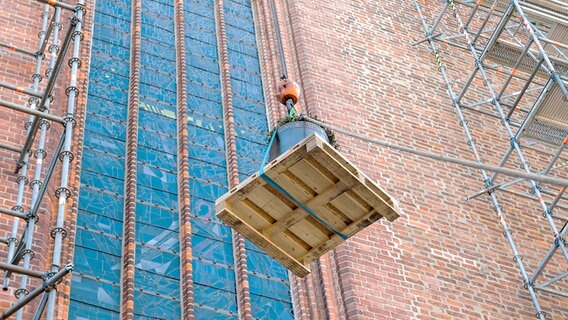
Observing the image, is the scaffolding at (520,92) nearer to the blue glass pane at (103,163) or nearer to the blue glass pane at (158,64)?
the blue glass pane at (158,64)

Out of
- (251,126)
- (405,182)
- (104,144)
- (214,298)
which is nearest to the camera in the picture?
(214,298)

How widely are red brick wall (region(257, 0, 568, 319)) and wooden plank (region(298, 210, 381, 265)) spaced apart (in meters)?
2.53

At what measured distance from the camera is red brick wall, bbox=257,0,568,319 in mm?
12133

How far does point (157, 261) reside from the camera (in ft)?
37.7

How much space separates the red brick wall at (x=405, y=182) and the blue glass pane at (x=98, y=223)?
2.15 metres

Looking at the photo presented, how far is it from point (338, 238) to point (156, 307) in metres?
2.78

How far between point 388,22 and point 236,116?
13.0ft

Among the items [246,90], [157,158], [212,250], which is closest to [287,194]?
[212,250]

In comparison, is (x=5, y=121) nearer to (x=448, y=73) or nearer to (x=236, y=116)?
(x=236, y=116)

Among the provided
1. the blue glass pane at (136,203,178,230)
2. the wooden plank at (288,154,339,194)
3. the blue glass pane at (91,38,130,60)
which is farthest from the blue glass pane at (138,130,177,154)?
the wooden plank at (288,154,339,194)

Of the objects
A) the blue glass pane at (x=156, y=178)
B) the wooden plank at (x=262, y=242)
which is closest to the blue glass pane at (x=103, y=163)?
the blue glass pane at (x=156, y=178)

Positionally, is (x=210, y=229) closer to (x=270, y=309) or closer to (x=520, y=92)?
(x=270, y=309)

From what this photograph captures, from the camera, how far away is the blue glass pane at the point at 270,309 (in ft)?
38.2

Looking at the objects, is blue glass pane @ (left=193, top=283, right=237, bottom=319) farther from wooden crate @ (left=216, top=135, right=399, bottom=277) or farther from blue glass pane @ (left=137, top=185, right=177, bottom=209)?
wooden crate @ (left=216, top=135, right=399, bottom=277)
